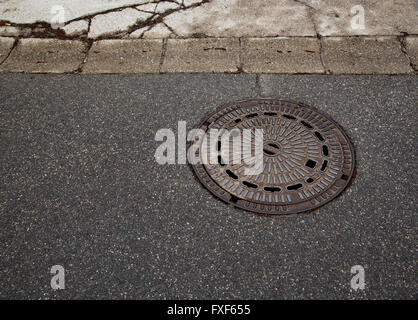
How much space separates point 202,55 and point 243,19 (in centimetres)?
73

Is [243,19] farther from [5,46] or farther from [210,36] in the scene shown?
[5,46]

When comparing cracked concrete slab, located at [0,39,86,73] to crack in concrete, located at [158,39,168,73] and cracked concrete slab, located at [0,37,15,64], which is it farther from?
crack in concrete, located at [158,39,168,73]

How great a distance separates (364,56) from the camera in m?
3.05

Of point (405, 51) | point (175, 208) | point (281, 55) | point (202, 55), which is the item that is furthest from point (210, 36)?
point (175, 208)

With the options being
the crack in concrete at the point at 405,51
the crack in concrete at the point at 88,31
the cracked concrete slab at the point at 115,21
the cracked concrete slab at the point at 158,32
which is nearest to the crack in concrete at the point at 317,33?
→ the crack in concrete at the point at 405,51

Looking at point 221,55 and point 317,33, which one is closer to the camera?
point 221,55

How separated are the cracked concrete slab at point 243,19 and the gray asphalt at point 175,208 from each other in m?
0.69

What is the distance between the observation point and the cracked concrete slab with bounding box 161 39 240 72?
3061 millimetres

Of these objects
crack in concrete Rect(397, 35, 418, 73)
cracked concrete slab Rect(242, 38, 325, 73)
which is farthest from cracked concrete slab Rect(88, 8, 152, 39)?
crack in concrete Rect(397, 35, 418, 73)

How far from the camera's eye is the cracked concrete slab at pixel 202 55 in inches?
120

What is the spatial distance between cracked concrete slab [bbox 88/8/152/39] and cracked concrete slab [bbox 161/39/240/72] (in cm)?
53
